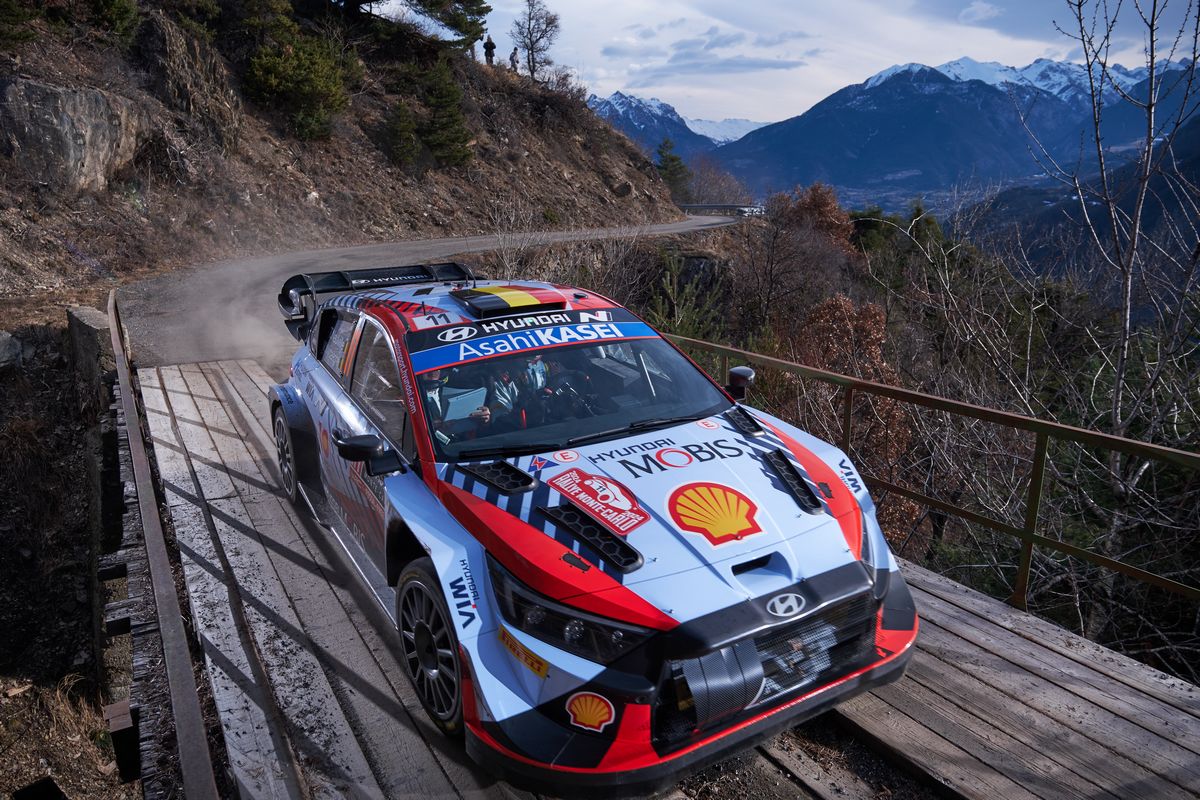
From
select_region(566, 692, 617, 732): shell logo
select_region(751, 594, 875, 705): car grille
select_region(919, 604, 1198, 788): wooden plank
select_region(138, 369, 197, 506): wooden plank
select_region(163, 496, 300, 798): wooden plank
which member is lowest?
select_region(163, 496, 300, 798): wooden plank

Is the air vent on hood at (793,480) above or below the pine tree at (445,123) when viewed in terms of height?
below

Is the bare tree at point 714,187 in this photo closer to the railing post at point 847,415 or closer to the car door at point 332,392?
the railing post at point 847,415

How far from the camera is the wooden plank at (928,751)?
304 centimetres

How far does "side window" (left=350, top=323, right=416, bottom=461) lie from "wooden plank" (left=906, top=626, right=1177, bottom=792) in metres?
2.80

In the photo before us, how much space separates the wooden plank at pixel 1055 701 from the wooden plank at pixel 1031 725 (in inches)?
1.7

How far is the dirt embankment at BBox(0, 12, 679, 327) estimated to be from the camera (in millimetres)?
18047

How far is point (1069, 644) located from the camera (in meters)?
4.08

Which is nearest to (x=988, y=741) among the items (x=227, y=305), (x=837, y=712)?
(x=837, y=712)

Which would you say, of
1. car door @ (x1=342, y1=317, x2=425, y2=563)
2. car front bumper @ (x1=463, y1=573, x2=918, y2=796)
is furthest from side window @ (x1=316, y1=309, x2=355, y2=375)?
car front bumper @ (x1=463, y1=573, x2=918, y2=796)

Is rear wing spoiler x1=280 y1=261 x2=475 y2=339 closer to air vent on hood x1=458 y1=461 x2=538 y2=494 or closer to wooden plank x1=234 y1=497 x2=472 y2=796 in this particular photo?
wooden plank x1=234 y1=497 x2=472 y2=796

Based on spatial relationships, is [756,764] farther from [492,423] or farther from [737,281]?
[737,281]

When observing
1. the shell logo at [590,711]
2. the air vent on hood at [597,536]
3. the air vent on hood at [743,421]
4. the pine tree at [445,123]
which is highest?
the pine tree at [445,123]

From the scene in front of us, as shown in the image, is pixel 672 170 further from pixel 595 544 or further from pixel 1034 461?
pixel 595 544

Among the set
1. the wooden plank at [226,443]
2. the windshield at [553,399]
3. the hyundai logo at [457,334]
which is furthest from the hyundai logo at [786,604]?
the wooden plank at [226,443]
